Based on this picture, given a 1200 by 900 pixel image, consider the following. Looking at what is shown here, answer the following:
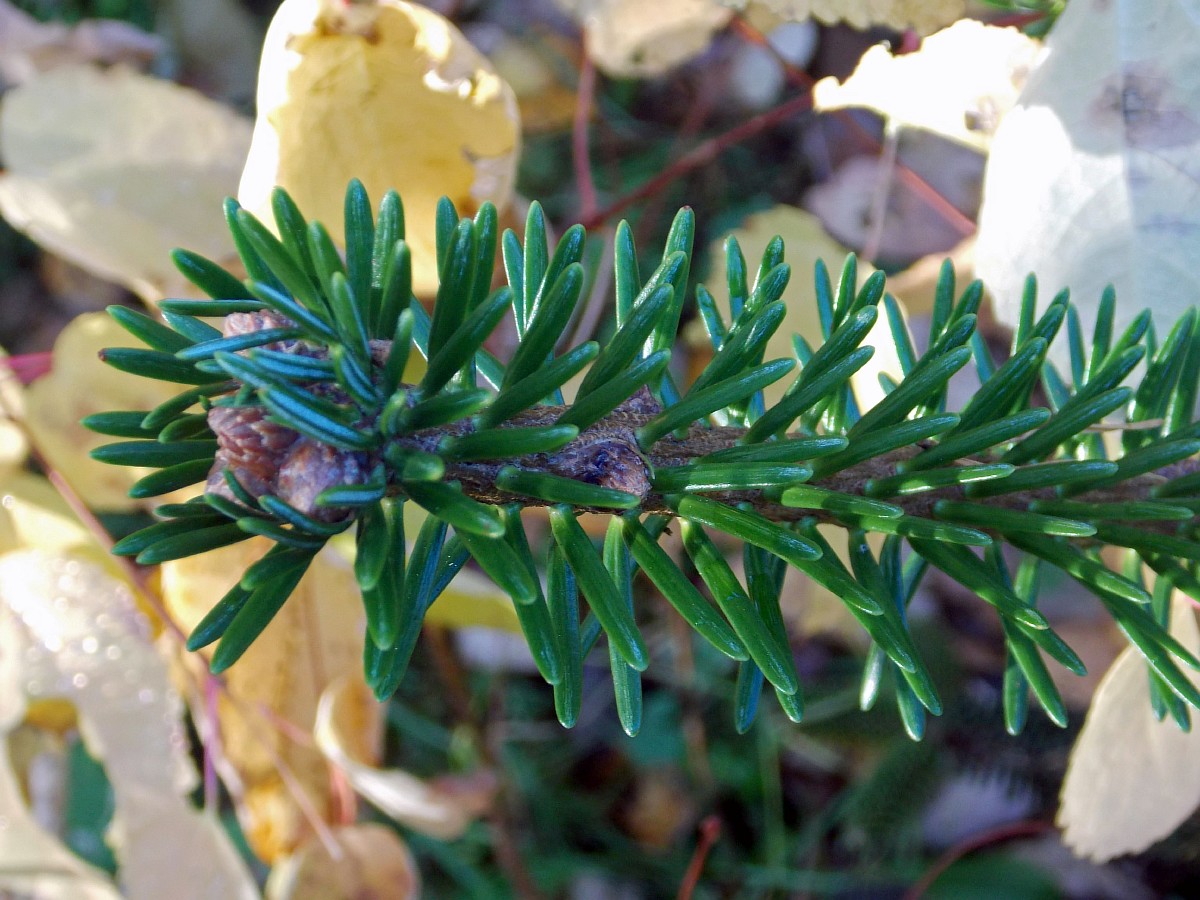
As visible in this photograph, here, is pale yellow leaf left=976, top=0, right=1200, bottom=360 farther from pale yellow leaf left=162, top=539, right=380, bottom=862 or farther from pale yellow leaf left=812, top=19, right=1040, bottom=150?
pale yellow leaf left=162, top=539, right=380, bottom=862

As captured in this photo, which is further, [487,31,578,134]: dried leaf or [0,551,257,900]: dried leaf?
[487,31,578,134]: dried leaf

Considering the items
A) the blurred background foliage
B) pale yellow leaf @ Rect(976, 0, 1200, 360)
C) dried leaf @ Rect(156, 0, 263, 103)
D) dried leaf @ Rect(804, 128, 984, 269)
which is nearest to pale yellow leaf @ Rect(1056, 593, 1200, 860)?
the blurred background foliage

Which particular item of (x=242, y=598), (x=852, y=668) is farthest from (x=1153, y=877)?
(x=242, y=598)

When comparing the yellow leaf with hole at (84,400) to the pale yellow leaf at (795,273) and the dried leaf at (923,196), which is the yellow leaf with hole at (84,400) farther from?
the dried leaf at (923,196)

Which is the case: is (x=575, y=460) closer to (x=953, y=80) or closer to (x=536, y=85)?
(x=953, y=80)

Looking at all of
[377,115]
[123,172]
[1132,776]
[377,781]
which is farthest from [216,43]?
[1132,776]

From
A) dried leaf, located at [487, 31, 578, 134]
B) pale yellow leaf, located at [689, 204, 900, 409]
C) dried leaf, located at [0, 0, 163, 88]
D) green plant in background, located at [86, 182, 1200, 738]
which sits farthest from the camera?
dried leaf, located at [487, 31, 578, 134]

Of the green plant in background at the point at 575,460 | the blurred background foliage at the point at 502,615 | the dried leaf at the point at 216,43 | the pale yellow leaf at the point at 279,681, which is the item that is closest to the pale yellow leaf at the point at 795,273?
the blurred background foliage at the point at 502,615

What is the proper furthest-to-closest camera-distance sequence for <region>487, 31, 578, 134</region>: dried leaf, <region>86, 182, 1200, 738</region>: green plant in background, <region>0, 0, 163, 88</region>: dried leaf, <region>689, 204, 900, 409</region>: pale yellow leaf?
<region>487, 31, 578, 134</region>: dried leaf < <region>0, 0, 163, 88</region>: dried leaf < <region>689, 204, 900, 409</region>: pale yellow leaf < <region>86, 182, 1200, 738</region>: green plant in background

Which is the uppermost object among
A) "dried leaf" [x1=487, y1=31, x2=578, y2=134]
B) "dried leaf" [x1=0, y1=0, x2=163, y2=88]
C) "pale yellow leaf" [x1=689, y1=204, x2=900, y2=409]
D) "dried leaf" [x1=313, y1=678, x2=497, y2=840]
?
"pale yellow leaf" [x1=689, y1=204, x2=900, y2=409]
